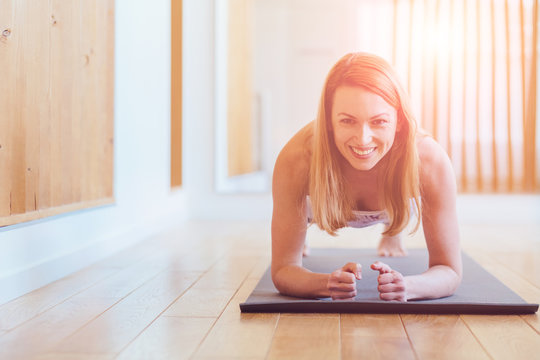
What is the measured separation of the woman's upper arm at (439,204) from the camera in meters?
1.50

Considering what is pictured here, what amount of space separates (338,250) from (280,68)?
376 centimetres

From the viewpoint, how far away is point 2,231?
156 cm

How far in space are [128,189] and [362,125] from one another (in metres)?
1.55

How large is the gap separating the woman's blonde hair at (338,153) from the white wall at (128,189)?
88 centimetres

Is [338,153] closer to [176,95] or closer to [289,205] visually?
[289,205]

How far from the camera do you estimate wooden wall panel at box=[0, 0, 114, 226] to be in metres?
1.58

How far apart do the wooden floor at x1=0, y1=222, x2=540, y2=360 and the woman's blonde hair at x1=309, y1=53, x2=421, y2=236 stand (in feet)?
0.97

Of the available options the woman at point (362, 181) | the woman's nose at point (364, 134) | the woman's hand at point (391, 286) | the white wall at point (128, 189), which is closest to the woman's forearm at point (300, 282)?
the woman at point (362, 181)

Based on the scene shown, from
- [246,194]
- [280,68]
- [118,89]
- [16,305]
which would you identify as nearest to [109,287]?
[16,305]

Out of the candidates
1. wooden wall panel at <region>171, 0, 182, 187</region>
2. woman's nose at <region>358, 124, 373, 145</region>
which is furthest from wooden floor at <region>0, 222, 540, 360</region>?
wooden wall panel at <region>171, 0, 182, 187</region>

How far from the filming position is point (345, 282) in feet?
4.46

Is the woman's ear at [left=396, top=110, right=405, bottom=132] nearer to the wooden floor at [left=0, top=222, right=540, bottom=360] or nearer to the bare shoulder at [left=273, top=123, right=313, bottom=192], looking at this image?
the bare shoulder at [left=273, top=123, right=313, bottom=192]

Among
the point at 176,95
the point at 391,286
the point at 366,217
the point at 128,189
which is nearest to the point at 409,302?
the point at 391,286

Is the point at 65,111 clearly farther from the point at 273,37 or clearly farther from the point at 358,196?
the point at 273,37
